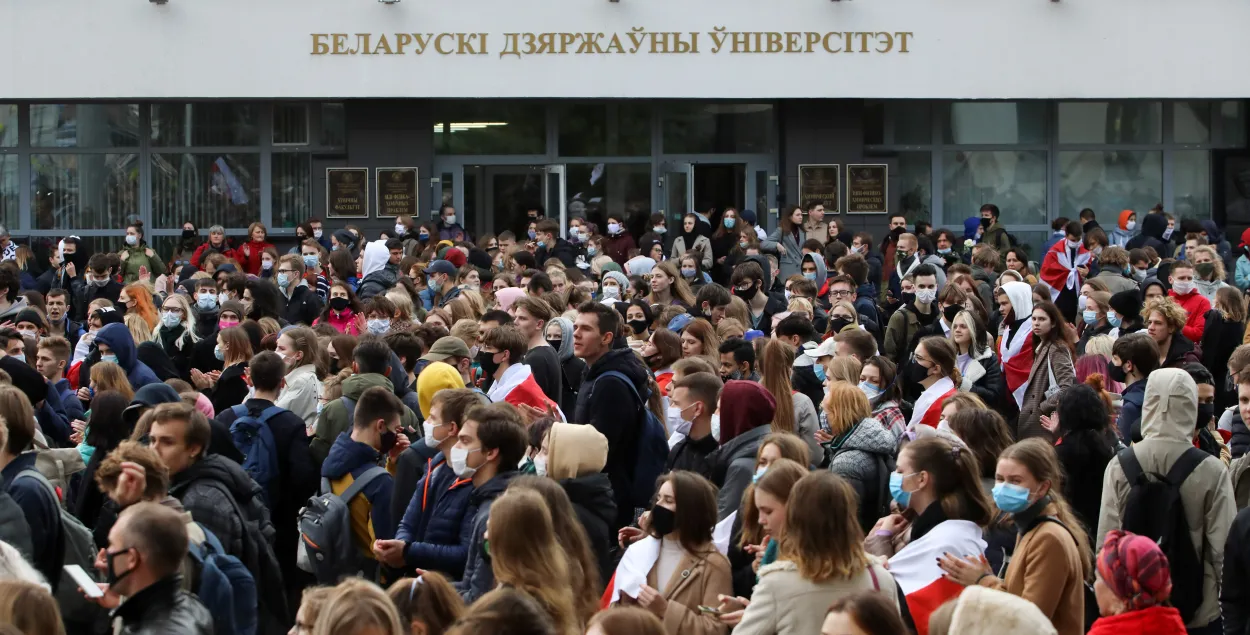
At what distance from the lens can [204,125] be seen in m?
25.8

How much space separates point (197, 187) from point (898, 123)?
36.4ft

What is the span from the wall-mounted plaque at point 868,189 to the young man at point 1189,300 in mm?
12056

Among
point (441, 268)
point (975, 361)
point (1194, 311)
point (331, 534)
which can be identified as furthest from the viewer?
point (441, 268)

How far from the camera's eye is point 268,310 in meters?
13.8

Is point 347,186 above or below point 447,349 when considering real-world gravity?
above

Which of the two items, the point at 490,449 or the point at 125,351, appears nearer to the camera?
the point at 490,449

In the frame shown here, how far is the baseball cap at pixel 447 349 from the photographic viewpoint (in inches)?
393

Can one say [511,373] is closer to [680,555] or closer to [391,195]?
[680,555]

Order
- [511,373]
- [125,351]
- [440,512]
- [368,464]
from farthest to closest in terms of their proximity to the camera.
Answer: [125,351] → [511,373] → [368,464] → [440,512]

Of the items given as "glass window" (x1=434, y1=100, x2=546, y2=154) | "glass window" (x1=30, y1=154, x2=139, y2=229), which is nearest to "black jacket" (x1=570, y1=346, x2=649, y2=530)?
"glass window" (x1=434, y1=100, x2=546, y2=154)

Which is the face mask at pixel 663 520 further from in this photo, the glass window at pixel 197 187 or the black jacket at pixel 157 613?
the glass window at pixel 197 187

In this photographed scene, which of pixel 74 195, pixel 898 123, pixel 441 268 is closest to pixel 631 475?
pixel 441 268
